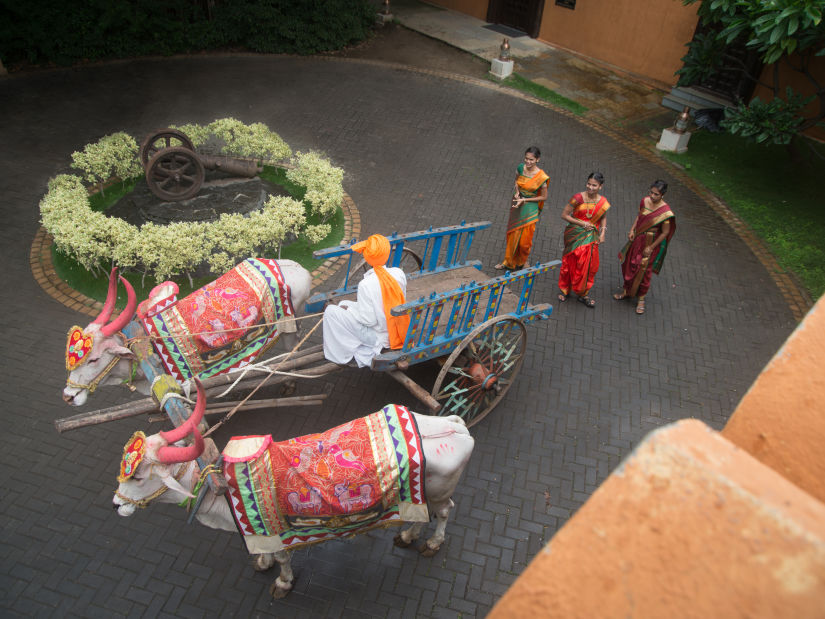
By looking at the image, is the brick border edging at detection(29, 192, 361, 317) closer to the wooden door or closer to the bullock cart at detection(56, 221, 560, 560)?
the bullock cart at detection(56, 221, 560, 560)

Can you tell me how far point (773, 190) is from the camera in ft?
35.2

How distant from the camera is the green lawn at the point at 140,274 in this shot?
301 inches

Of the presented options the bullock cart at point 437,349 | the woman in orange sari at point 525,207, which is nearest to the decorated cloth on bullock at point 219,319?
the bullock cart at point 437,349

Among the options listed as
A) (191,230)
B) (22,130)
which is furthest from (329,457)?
(22,130)

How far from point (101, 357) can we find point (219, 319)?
0.98 metres

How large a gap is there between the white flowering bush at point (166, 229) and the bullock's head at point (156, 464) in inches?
146

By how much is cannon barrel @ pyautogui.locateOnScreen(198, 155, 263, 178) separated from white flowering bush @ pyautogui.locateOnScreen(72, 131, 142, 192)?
1.22 metres

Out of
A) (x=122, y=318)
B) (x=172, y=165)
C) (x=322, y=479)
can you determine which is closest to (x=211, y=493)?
(x=322, y=479)

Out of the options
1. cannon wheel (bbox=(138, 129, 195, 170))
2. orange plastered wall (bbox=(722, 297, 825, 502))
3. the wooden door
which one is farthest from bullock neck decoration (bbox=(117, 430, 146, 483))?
the wooden door

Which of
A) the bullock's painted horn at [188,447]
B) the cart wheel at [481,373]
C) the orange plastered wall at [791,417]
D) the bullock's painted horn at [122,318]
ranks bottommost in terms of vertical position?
the cart wheel at [481,373]

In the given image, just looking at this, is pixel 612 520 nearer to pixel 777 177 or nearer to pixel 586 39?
pixel 777 177

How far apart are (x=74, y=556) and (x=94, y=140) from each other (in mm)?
8477

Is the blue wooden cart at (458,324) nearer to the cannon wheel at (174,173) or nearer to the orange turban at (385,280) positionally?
the orange turban at (385,280)

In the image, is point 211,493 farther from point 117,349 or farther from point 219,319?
point 219,319
